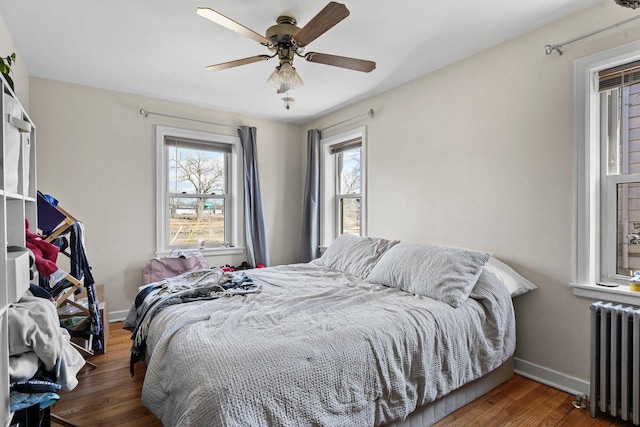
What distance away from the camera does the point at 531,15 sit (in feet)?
7.00

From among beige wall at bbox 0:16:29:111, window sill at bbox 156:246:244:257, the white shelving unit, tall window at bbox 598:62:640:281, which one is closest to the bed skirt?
tall window at bbox 598:62:640:281

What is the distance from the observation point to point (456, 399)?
1.90 metres

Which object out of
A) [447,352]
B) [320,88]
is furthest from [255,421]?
[320,88]

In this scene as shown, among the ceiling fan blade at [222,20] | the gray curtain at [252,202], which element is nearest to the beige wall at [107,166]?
the gray curtain at [252,202]

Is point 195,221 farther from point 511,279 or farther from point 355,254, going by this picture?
point 511,279

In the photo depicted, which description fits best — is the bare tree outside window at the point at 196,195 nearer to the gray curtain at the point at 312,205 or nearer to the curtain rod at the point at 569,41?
the gray curtain at the point at 312,205

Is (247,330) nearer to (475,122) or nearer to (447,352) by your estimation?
(447,352)

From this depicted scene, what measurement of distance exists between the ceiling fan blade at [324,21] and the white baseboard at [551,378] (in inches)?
103

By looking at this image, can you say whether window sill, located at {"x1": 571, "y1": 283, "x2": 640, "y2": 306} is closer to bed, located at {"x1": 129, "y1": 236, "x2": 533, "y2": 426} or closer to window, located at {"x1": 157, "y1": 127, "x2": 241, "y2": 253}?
bed, located at {"x1": 129, "y1": 236, "x2": 533, "y2": 426}

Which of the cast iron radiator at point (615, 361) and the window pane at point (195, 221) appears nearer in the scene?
the cast iron radiator at point (615, 361)

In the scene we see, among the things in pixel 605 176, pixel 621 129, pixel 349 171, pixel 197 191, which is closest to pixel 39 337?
pixel 197 191

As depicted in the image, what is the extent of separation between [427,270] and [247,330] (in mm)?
1289

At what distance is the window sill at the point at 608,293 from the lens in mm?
1849

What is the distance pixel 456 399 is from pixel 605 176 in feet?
5.56
